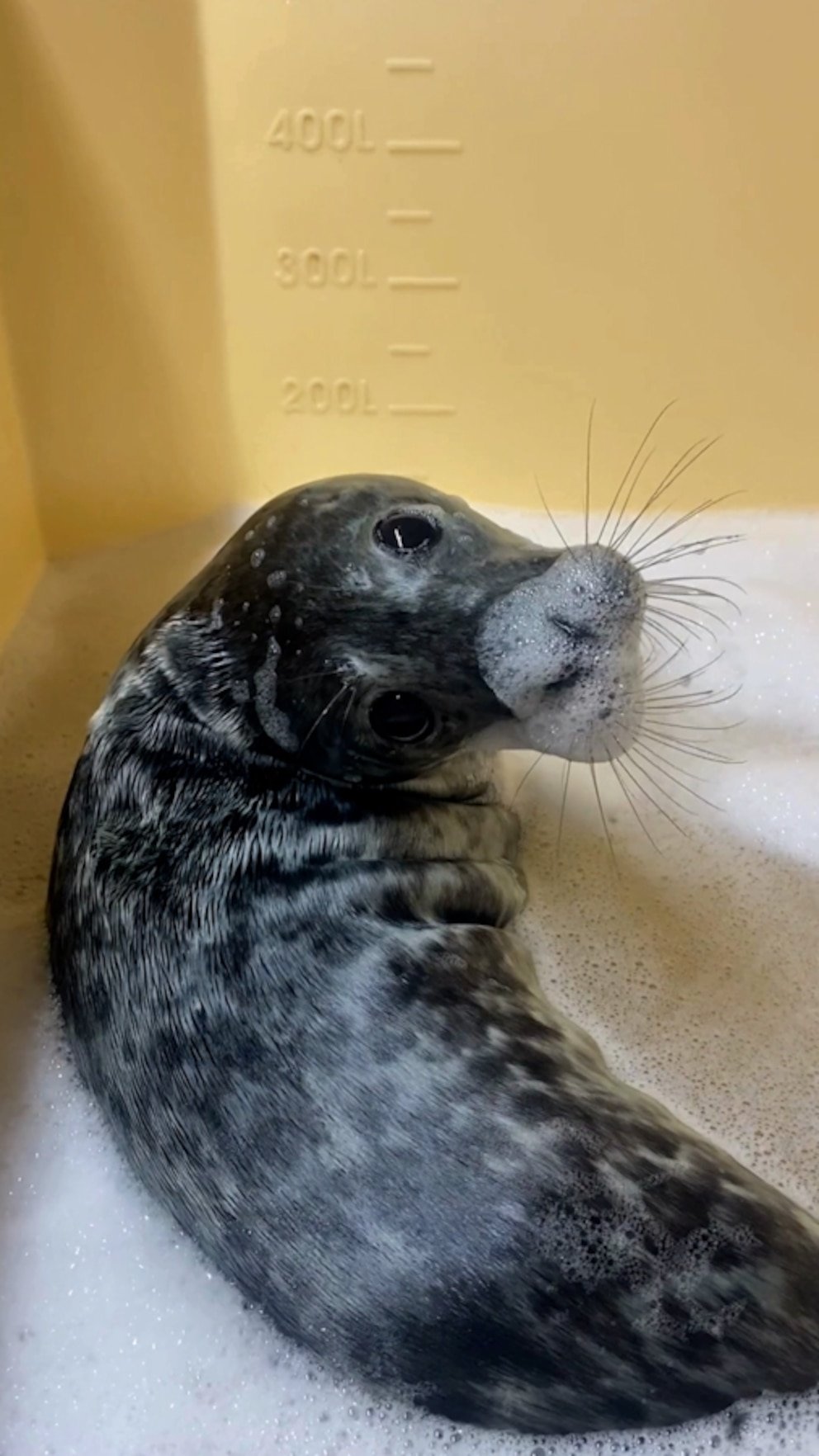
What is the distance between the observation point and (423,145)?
4.67ft

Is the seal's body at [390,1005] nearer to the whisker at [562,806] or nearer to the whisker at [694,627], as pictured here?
the whisker at [562,806]

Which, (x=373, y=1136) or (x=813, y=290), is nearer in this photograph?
(x=373, y=1136)

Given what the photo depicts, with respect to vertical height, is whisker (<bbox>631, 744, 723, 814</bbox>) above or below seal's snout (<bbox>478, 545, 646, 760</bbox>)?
below

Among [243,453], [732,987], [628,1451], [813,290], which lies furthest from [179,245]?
[628,1451]

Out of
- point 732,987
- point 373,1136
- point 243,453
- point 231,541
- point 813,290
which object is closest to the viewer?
point 373,1136

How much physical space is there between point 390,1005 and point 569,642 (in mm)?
301

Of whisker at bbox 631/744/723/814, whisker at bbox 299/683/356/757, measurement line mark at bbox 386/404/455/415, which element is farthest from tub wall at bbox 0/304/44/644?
whisker at bbox 631/744/723/814

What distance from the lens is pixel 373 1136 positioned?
861 mm

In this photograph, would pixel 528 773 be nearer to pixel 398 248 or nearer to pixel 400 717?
pixel 400 717

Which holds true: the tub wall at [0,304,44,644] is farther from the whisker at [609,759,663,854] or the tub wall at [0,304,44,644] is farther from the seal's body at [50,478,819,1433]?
the whisker at [609,759,663,854]

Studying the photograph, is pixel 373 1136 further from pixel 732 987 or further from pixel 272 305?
pixel 272 305

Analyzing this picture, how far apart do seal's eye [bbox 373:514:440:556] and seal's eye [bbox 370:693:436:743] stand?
0.11 meters

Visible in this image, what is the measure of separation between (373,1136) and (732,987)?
55 centimetres

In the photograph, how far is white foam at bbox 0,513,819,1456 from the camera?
0.97 m
